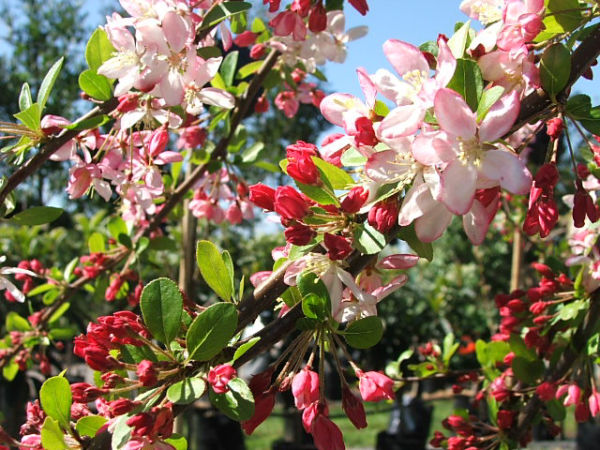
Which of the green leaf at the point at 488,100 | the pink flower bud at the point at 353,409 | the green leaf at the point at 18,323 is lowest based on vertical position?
the pink flower bud at the point at 353,409

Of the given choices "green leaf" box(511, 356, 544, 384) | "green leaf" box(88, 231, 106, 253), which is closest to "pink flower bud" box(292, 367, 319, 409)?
"green leaf" box(511, 356, 544, 384)

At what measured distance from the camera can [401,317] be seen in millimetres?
7277

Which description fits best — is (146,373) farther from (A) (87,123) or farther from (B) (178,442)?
(A) (87,123)

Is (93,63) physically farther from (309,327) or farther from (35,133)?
(309,327)

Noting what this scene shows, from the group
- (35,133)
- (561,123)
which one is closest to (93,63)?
(35,133)

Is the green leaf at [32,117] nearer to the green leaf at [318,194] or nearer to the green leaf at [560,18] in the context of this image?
the green leaf at [318,194]

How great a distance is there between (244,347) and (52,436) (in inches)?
9.6

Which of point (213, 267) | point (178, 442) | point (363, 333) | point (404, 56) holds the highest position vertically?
point (404, 56)

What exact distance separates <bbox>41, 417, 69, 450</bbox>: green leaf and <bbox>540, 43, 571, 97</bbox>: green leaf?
0.68 metres

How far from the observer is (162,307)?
27.1 inches

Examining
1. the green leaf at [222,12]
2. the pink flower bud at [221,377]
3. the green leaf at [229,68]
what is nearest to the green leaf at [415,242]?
the pink flower bud at [221,377]

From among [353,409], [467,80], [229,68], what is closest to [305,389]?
[353,409]

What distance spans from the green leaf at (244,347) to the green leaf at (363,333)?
11 centimetres

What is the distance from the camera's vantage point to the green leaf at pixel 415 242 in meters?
0.71
